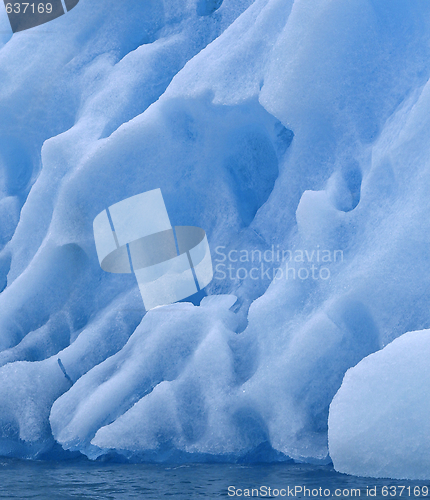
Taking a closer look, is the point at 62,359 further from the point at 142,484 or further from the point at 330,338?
the point at 330,338

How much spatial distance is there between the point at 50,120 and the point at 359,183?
3.11 m

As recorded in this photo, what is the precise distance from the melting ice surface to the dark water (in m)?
0.14

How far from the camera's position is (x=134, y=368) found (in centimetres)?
391

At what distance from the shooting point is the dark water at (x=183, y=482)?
258 centimetres

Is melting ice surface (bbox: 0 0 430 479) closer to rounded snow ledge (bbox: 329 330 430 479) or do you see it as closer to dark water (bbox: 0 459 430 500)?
rounded snow ledge (bbox: 329 330 430 479)

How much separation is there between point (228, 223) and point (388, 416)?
7.35ft

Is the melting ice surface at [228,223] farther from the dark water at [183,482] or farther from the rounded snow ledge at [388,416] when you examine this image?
the dark water at [183,482]

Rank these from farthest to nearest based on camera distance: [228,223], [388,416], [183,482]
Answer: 1. [228,223]
2. [183,482]
3. [388,416]

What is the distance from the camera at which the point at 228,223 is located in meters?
4.61

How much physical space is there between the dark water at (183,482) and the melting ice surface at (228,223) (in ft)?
0.47

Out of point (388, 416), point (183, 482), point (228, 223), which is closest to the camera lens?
point (388, 416)

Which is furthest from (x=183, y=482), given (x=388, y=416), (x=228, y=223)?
(x=228, y=223)

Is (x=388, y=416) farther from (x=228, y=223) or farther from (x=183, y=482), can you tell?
(x=228, y=223)

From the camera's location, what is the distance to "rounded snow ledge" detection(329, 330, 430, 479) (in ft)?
8.71
